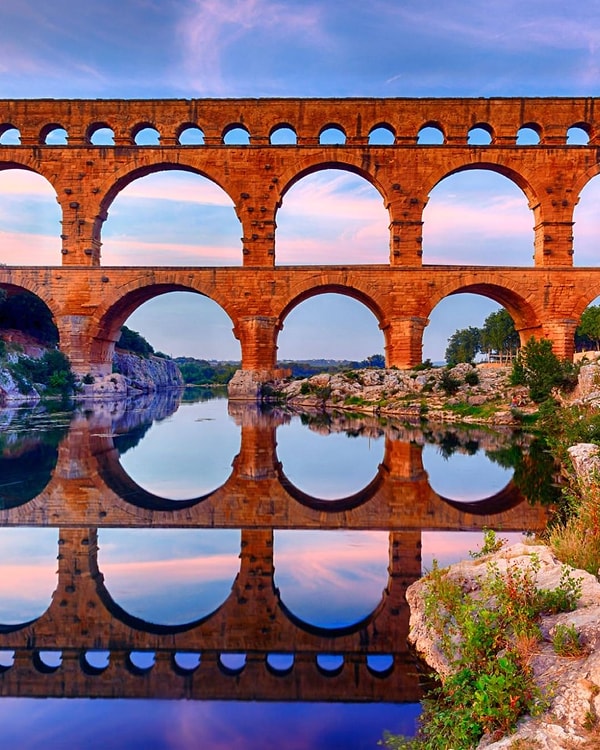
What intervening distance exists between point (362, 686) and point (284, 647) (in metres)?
0.56

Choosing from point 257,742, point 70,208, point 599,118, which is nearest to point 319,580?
point 257,742

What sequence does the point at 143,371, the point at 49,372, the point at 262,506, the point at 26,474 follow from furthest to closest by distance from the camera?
the point at 143,371 → the point at 49,372 → the point at 26,474 → the point at 262,506

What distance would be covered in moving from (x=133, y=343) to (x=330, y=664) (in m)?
48.2

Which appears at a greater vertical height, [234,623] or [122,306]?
[122,306]

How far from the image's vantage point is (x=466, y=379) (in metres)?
18.7

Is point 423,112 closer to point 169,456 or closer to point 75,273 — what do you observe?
point 75,273

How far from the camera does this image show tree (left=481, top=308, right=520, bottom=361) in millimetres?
54562

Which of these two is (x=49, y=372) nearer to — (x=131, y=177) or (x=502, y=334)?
(x=131, y=177)

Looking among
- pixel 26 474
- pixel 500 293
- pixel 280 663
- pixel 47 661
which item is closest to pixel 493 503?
pixel 280 663

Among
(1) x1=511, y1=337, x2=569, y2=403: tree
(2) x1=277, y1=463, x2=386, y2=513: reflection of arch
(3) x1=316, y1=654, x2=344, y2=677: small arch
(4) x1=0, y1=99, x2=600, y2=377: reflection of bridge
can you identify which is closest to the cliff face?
(4) x1=0, y1=99, x2=600, y2=377: reflection of bridge

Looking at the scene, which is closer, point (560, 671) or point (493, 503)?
point (560, 671)

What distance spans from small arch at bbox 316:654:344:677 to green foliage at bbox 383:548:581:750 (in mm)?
563

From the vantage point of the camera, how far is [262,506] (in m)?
6.38

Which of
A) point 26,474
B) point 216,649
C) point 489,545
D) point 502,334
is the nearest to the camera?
point 216,649
